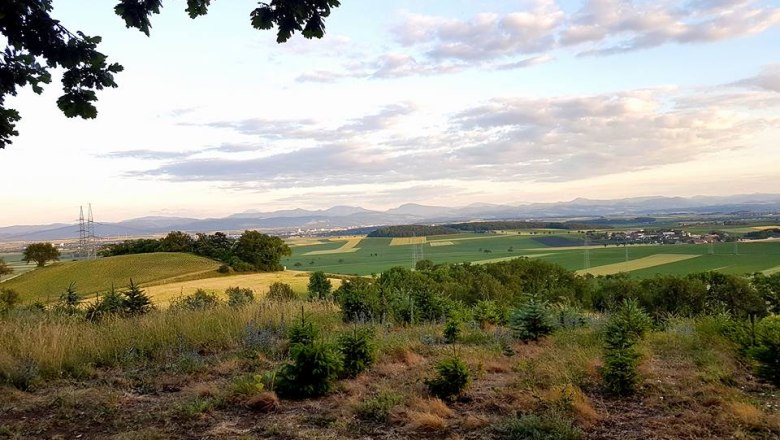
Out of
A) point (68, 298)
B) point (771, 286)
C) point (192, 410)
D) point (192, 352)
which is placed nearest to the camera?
point (192, 410)

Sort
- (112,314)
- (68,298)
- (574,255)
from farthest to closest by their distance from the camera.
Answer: (574,255)
(68,298)
(112,314)

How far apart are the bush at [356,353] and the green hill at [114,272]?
137ft

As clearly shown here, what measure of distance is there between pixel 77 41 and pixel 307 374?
13.5ft

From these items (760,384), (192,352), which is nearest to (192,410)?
(192,352)

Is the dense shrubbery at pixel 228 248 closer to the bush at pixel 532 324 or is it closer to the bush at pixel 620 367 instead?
the bush at pixel 532 324

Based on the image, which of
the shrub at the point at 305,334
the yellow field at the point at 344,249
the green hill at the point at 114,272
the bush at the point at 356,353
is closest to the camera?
the shrub at the point at 305,334

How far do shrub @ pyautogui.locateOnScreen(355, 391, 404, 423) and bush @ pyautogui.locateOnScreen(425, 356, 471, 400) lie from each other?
1.53 ft

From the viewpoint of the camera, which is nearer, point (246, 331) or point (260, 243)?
point (246, 331)

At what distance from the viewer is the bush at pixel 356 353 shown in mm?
6609

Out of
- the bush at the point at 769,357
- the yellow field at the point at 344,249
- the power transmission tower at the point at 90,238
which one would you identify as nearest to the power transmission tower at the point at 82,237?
the power transmission tower at the point at 90,238

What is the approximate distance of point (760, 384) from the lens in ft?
19.4

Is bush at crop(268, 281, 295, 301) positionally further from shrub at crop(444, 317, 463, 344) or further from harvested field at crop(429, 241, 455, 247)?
harvested field at crop(429, 241, 455, 247)

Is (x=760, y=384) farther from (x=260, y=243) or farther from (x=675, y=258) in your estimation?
(x=675, y=258)

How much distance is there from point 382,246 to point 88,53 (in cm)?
9652
